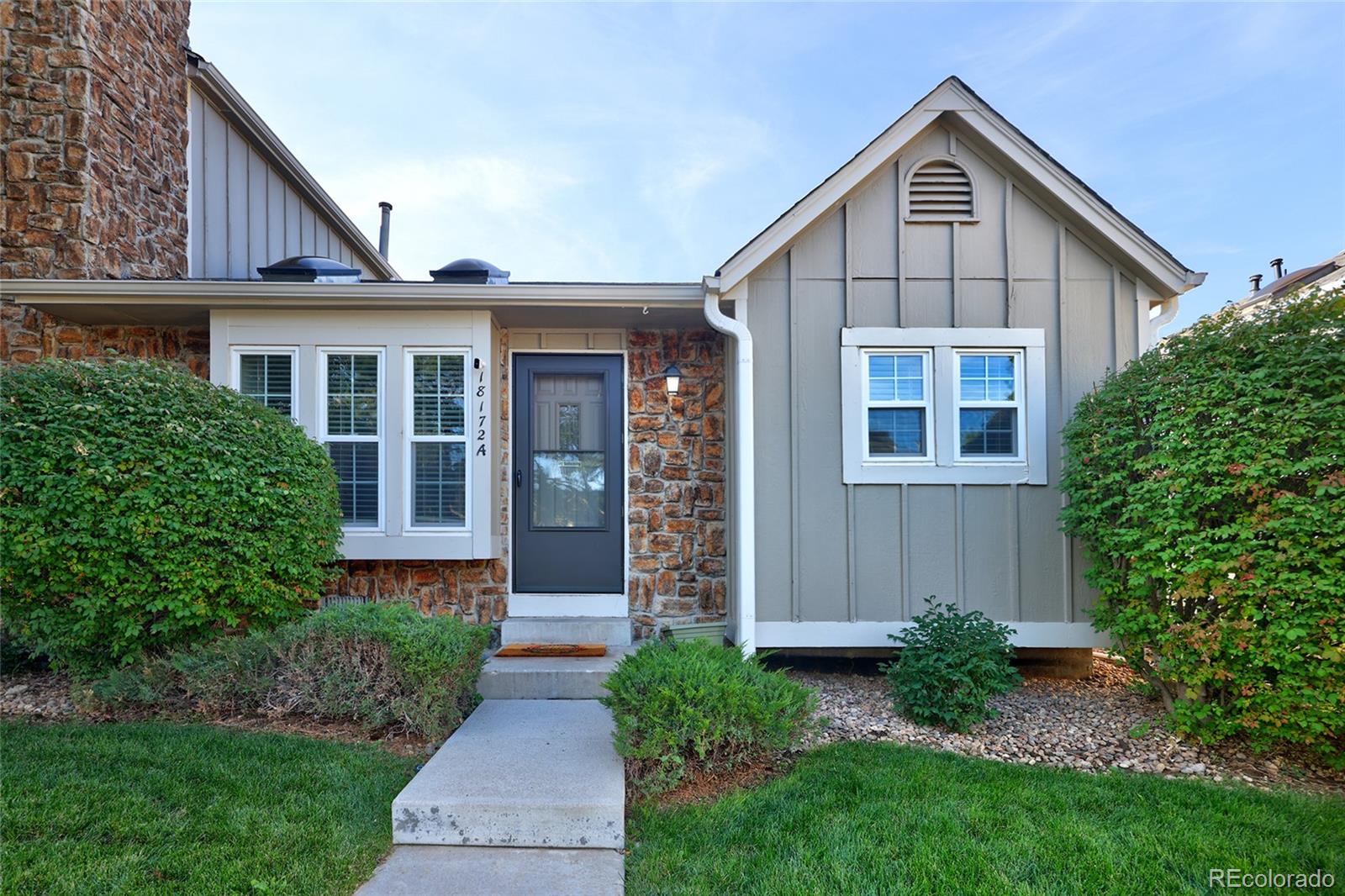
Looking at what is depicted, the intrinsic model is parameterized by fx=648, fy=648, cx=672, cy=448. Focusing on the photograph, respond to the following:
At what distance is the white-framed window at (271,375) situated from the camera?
5.20m

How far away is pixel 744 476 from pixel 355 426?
3171 millimetres

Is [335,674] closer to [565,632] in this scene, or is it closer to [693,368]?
[565,632]

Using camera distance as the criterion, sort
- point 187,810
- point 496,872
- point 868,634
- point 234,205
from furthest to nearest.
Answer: point 234,205, point 868,634, point 187,810, point 496,872

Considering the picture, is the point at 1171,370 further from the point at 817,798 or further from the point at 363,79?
the point at 363,79

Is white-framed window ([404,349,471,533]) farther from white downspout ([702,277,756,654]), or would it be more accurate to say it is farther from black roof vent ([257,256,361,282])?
white downspout ([702,277,756,654])

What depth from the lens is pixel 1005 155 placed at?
4715 millimetres

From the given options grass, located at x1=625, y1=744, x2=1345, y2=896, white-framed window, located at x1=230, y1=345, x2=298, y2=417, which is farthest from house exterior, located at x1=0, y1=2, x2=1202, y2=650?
grass, located at x1=625, y1=744, x2=1345, y2=896

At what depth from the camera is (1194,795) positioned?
3.12m

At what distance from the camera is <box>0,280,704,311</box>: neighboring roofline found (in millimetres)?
4918

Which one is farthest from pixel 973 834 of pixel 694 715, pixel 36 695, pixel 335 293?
pixel 36 695

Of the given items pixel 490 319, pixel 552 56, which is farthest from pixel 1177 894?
pixel 552 56

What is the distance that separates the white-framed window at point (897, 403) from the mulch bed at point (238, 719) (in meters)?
3.62

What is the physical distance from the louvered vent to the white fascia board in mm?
3078

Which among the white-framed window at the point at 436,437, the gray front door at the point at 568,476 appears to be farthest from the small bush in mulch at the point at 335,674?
the gray front door at the point at 568,476
